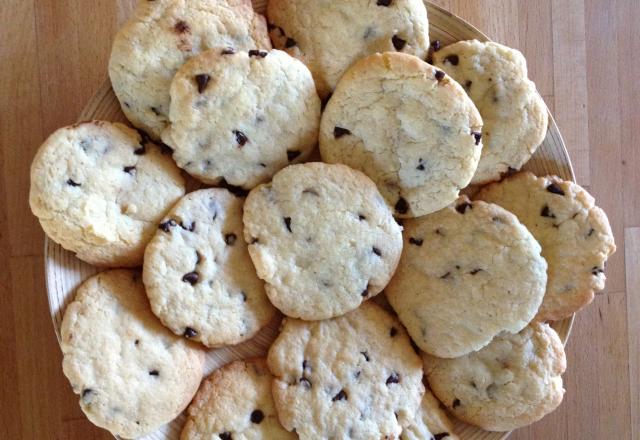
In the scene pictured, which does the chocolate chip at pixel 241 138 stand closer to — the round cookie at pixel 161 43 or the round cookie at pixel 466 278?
the round cookie at pixel 161 43

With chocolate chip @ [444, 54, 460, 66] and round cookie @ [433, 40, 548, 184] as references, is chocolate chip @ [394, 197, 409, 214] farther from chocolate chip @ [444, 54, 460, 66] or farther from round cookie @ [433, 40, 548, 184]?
chocolate chip @ [444, 54, 460, 66]

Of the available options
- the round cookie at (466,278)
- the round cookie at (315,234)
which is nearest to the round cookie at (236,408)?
the round cookie at (315,234)

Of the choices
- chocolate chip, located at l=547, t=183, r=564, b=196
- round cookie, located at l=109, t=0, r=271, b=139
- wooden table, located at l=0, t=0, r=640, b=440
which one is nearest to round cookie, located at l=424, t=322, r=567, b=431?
chocolate chip, located at l=547, t=183, r=564, b=196

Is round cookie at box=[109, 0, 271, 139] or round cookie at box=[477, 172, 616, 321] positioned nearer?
round cookie at box=[109, 0, 271, 139]

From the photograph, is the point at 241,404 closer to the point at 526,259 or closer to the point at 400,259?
the point at 400,259

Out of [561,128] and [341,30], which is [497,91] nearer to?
[341,30]

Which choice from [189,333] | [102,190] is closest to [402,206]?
[189,333]
